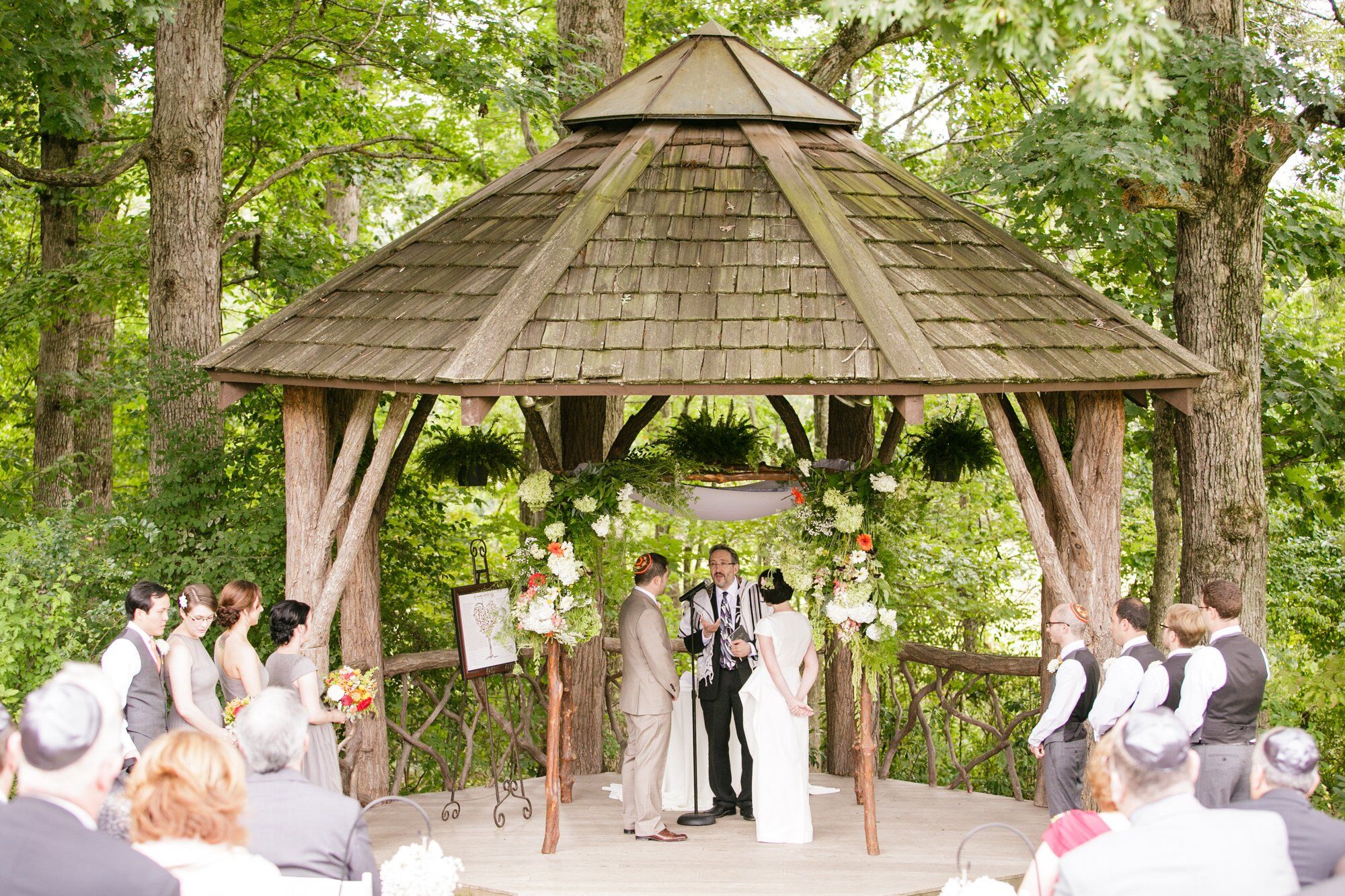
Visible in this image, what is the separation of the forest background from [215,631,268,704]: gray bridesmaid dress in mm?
1278

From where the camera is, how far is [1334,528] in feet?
37.8

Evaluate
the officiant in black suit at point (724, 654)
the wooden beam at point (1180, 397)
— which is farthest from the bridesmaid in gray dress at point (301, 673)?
the wooden beam at point (1180, 397)

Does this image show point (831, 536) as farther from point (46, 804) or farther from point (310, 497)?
point (46, 804)

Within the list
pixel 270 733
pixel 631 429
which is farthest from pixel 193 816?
pixel 631 429

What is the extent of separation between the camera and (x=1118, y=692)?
19.0 ft

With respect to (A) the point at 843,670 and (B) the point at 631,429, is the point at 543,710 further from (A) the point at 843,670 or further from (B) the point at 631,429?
(B) the point at 631,429

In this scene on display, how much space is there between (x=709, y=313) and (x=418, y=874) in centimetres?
327

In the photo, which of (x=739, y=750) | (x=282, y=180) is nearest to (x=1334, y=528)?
(x=739, y=750)

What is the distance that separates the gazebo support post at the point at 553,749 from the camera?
725 centimetres

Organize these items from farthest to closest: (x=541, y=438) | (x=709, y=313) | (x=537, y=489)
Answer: (x=541, y=438)
(x=537, y=489)
(x=709, y=313)

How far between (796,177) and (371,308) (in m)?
2.50

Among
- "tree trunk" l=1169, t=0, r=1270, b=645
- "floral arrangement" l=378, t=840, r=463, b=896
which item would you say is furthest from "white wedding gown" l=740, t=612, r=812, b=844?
"floral arrangement" l=378, t=840, r=463, b=896

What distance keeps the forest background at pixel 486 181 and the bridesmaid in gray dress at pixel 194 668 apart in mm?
1347

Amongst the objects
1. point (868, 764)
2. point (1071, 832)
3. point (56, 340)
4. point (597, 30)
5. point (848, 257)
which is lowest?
A: point (868, 764)
